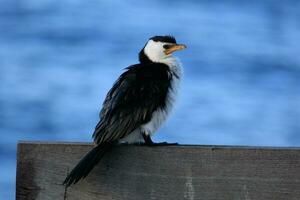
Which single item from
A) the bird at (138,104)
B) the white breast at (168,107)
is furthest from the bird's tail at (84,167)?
the white breast at (168,107)

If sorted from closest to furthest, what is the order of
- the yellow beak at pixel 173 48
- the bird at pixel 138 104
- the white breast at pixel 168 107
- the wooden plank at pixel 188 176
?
1. the wooden plank at pixel 188 176
2. the bird at pixel 138 104
3. the white breast at pixel 168 107
4. the yellow beak at pixel 173 48

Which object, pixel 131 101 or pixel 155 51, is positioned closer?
pixel 131 101

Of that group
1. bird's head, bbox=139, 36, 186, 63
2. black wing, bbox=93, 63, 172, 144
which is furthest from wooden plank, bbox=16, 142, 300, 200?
bird's head, bbox=139, 36, 186, 63

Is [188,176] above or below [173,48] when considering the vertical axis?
below

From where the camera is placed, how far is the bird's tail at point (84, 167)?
2512mm

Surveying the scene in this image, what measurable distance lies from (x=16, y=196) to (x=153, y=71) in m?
1.88

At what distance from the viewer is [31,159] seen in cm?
270

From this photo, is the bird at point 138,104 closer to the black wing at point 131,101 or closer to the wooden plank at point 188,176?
Answer: the black wing at point 131,101

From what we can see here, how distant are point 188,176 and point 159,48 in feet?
8.83

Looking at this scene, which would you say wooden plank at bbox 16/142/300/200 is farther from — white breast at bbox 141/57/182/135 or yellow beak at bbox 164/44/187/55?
yellow beak at bbox 164/44/187/55

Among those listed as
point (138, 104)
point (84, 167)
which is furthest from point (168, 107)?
point (84, 167)

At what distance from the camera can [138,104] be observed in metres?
3.87

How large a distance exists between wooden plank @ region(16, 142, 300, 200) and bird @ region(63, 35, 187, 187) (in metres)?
0.36

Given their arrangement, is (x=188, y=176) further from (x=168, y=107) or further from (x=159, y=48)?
(x=159, y=48)
